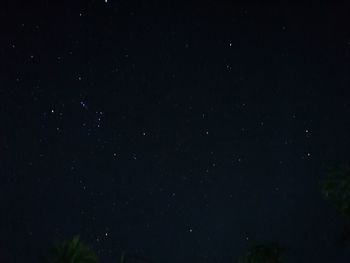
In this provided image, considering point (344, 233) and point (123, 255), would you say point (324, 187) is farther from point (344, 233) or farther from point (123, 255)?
point (123, 255)

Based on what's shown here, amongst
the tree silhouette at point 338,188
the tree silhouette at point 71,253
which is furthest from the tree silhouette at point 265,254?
the tree silhouette at point 71,253

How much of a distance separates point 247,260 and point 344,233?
6.64 meters

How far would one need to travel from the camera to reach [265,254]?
1578cm

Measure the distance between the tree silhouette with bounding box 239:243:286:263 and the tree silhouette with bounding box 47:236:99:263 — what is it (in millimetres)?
6569

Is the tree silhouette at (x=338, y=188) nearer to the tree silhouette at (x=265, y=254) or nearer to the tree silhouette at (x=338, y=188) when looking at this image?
the tree silhouette at (x=338, y=188)

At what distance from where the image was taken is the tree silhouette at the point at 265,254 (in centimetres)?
1570

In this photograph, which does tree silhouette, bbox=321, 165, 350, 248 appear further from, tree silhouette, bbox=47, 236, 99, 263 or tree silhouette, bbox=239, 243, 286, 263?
tree silhouette, bbox=47, 236, 99, 263

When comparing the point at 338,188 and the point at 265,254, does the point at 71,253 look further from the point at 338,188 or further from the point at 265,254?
the point at 338,188

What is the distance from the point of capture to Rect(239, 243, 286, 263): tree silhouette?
15.7 metres

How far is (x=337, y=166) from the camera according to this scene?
1981 cm

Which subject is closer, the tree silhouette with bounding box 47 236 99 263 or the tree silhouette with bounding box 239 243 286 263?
the tree silhouette with bounding box 239 243 286 263

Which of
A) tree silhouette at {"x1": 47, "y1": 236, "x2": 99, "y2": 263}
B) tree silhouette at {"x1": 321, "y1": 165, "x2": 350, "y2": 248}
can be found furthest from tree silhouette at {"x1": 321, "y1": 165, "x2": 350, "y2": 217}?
tree silhouette at {"x1": 47, "y1": 236, "x2": 99, "y2": 263}

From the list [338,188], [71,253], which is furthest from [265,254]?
[71,253]

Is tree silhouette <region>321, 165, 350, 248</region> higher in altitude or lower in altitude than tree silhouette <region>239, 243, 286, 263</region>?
higher
